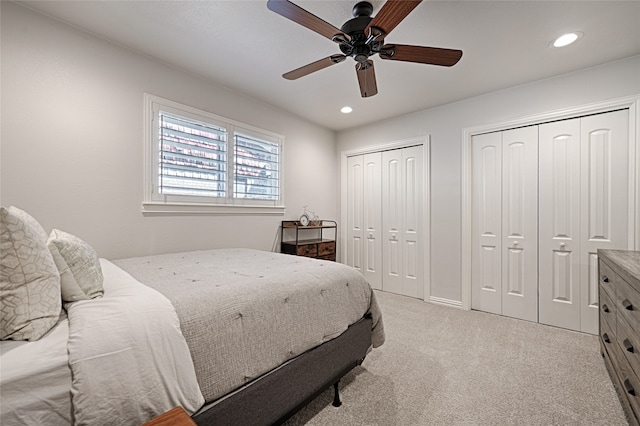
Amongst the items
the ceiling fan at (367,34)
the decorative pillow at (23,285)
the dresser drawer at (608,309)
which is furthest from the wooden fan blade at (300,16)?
the dresser drawer at (608,309)

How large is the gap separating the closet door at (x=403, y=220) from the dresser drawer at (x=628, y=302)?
84.5 inches

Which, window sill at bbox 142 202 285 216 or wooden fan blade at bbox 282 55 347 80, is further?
window sill at bbox 142 202 285 216

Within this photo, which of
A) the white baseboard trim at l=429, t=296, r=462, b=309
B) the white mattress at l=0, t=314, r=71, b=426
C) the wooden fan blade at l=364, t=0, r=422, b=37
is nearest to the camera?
the white mattress at l=0, t=314, r=71, b=426

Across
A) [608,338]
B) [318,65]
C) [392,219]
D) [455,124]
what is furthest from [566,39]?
[392,219]

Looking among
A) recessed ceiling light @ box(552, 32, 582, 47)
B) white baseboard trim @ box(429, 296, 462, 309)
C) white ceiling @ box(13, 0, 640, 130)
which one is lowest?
white baseboard trim @ box(429, 296, 462, 309)

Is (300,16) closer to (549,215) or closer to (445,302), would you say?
(549,215)

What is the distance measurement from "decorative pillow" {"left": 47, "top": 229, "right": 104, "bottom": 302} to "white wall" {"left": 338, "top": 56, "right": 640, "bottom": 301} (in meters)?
3.49

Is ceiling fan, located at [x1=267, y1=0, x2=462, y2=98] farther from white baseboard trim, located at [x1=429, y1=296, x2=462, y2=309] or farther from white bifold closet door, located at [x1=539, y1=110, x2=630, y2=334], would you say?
white baseboard trim, located at [x1=429, y1=296, x2=462, y2=309]

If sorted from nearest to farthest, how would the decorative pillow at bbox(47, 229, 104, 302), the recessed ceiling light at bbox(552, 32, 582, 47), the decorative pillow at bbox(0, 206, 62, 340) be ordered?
the decorative pillow at bbox(0, 206, 62, 340), the decorative pillow at bbox(47, 229, 104, 302), the recessed ceiling light at bbox(552, 32, 582, 47)

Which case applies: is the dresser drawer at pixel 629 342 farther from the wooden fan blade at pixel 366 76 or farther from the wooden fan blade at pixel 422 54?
the wooden fan blade at pixel 366 76

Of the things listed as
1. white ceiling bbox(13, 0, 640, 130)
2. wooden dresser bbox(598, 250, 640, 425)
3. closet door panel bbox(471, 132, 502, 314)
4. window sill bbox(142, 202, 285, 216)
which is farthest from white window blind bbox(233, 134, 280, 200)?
wooden dresser bbox(598, 250, 640, 425)

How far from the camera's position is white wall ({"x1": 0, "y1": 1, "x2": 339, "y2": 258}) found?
1.93 meters

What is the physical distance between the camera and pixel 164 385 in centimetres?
91

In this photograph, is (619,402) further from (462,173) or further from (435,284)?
(462,173)
